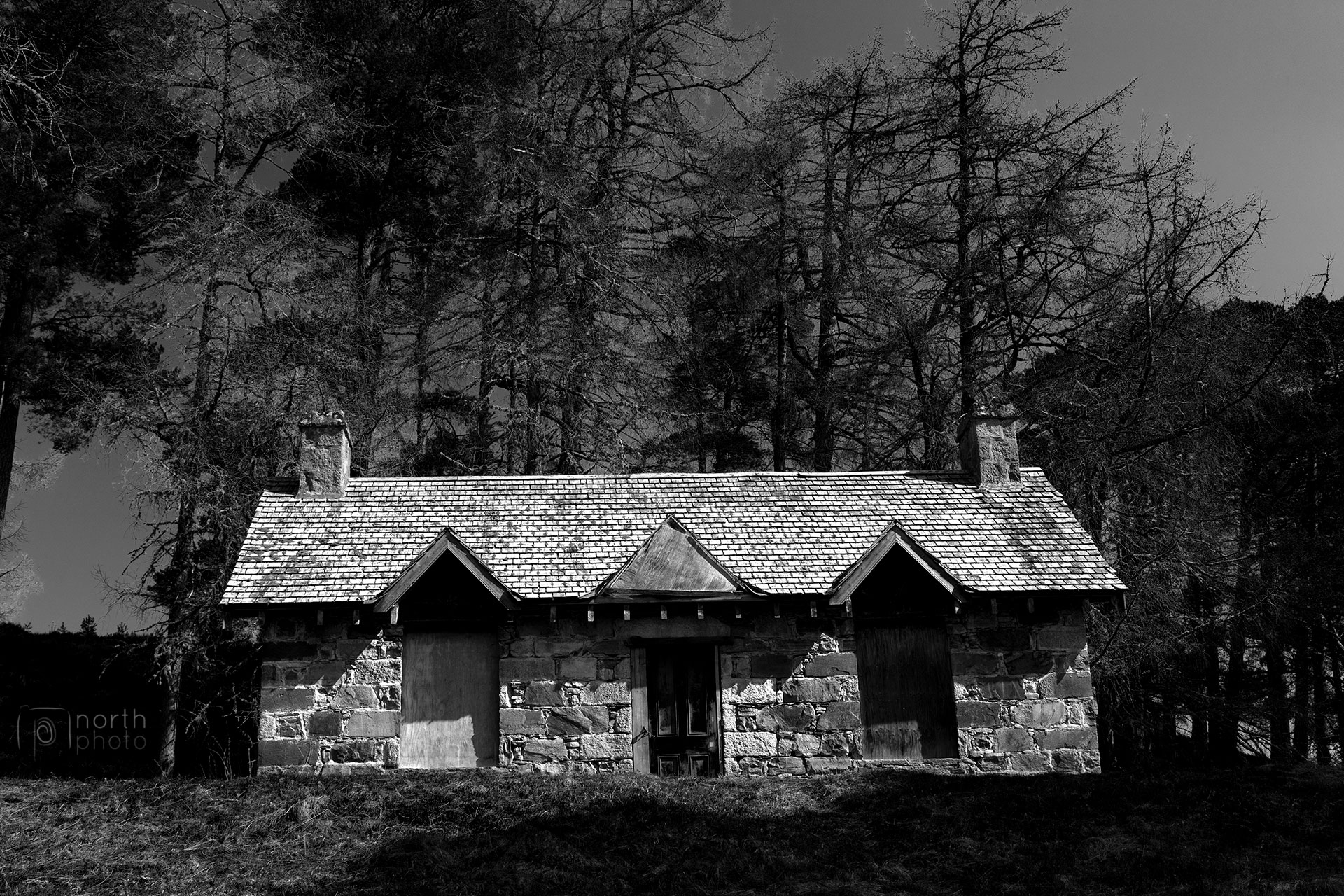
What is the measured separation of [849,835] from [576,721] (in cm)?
440

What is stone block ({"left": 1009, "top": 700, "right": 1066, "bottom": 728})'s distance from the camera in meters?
15.6

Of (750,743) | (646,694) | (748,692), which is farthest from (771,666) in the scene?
(646,694)

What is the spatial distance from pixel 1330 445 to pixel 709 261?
46.4 ft

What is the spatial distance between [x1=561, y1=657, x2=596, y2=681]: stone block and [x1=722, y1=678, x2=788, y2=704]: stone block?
1755 millimetres

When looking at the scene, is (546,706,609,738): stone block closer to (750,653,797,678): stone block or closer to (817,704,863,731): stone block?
(750,653,797,678): stone block

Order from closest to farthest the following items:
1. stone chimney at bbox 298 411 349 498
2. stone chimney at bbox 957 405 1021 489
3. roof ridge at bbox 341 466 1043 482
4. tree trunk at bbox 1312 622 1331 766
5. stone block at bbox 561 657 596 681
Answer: stone block at bbox 561 657 596 681 → stone chimney at bbox 298 411 349 498 → roof ridge at bbox 341 466 1043 482 → stone chimney at bbox 957 405 1021 489 → tree trunk at bbox 1312 622 1331 766

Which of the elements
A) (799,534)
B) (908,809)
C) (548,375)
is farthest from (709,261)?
(908,809)

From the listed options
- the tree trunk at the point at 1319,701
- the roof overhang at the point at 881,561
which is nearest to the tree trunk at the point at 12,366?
the roof overhang at the point at 881,561

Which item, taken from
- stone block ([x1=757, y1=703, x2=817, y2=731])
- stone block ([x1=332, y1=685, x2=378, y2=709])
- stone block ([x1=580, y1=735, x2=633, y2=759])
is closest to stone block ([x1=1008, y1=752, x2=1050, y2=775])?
stone block ([x1=757, y1=703, x2=817, y2=731])

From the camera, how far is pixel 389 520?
55.7ft

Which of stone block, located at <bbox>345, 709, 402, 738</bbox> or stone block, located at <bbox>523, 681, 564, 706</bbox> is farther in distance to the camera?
stone block, located at <bbox>523, 681, 564, 706</bbox>

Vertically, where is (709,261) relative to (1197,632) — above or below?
above

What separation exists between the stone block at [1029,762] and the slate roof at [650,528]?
219 cm

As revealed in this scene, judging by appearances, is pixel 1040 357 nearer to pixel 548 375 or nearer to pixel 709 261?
pixel 709 261
